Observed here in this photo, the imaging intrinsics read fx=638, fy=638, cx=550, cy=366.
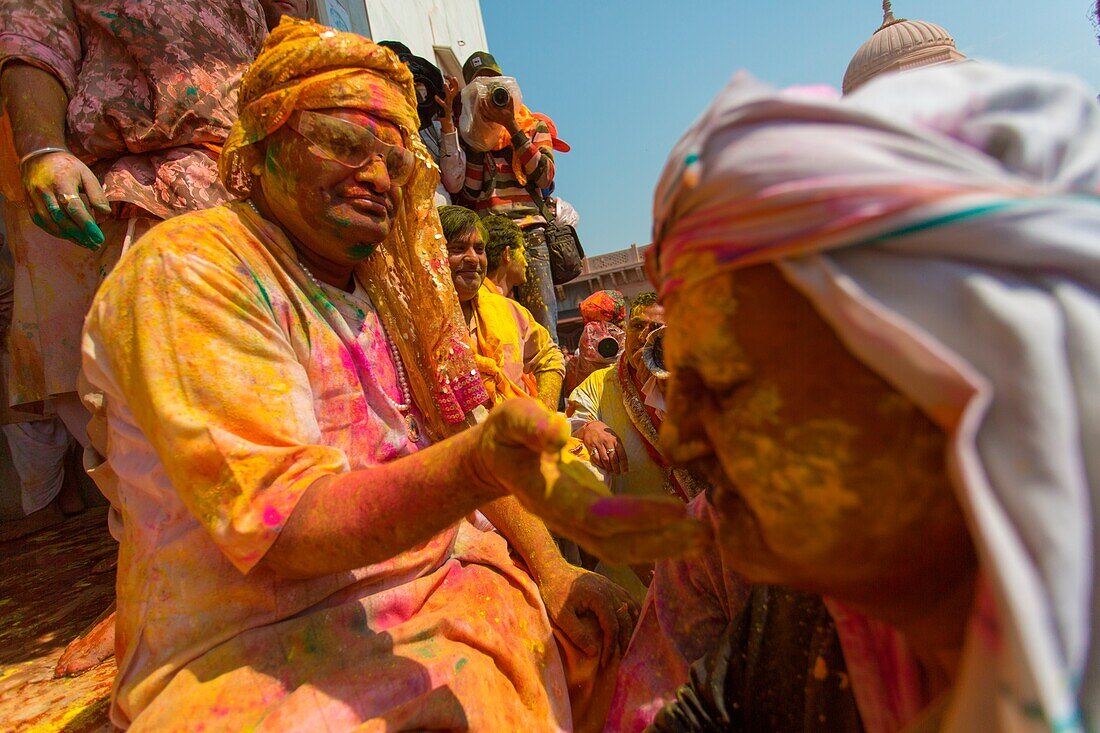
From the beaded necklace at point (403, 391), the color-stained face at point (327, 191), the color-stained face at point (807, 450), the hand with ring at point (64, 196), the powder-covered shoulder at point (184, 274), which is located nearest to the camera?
the color-stained face at point (807, 450)

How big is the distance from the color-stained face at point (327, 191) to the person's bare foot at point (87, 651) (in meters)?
1.80

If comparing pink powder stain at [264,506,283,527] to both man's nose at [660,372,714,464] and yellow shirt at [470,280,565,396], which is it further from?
yellow shirt at [470,280,565,396]

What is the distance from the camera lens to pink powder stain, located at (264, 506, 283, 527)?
1.34 meters

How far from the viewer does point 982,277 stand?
2.42 ft

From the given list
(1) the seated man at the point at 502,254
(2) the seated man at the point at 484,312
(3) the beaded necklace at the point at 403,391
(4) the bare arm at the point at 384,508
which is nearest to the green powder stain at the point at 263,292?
(3) the beaded necklace at the point at 403,391

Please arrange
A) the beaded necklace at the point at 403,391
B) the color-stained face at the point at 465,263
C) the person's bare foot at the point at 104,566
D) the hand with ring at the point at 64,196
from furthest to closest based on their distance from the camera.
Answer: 1. the color-stained face at the point at 465,263
2. the person's bare foot at the point at 104,566
3. the hand with ring at the point at 64,196
4. the beaded necklace at the point at 403,391

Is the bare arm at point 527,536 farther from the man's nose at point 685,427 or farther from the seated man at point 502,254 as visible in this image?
the seated man at point 502,254

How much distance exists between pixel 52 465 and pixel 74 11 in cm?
357

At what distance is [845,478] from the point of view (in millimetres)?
804

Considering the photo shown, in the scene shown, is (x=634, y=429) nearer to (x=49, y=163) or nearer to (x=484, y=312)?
(x=484, y=312)

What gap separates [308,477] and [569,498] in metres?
0.64

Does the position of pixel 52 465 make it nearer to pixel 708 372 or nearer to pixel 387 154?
pixel 387 154

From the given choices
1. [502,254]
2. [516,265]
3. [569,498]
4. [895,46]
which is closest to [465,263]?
[502,254]

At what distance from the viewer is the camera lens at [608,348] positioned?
6.33m
